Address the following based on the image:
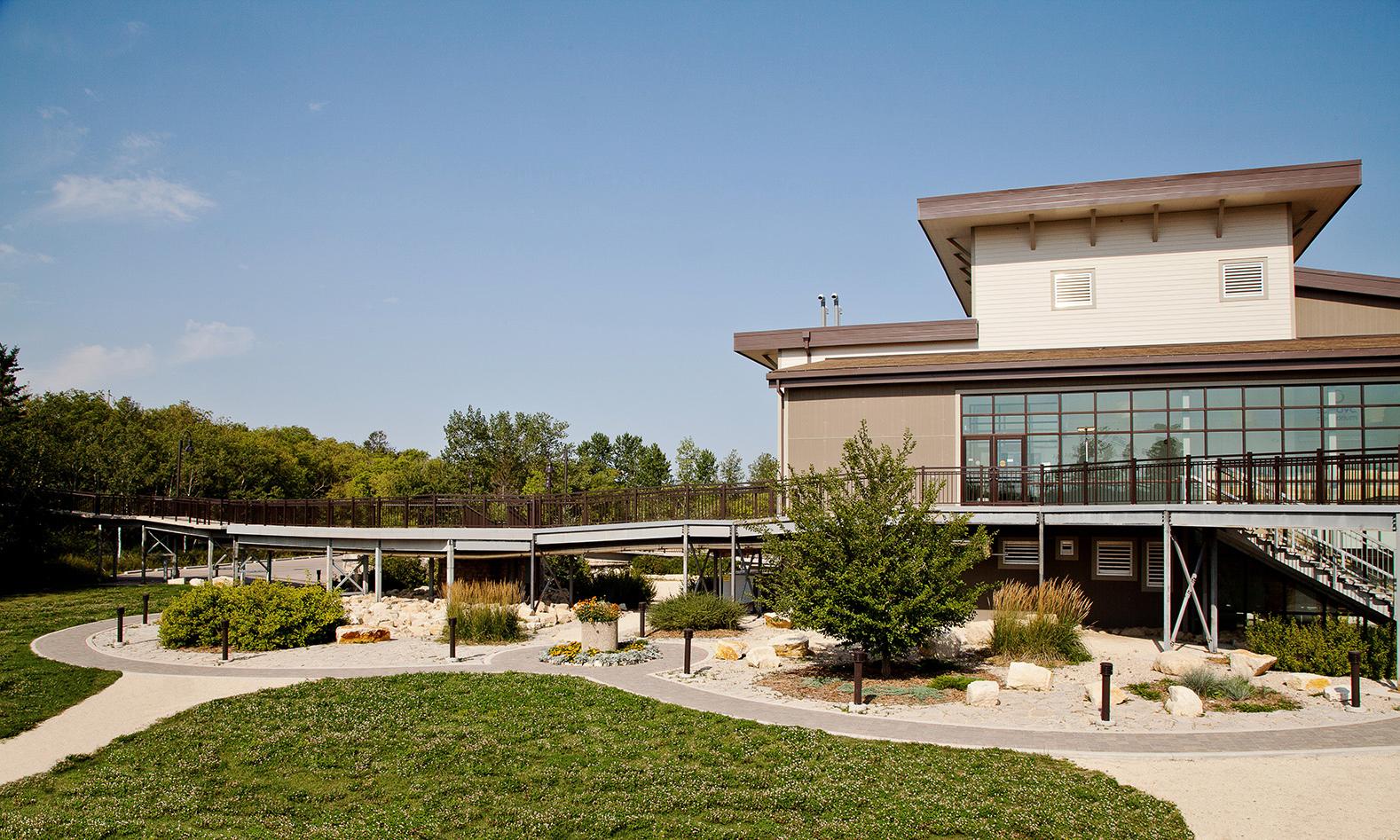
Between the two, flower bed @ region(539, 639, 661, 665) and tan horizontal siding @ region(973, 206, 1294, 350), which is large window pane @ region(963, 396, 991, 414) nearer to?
tan horizontal siding @ region(973, 206, 1294, 350)

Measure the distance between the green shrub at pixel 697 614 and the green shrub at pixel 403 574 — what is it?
1495 centimetres

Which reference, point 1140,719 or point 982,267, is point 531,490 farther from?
point 1140,719

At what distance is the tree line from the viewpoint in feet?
175

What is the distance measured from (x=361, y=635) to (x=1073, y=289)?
2002 cm

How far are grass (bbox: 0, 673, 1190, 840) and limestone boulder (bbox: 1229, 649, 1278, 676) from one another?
6.95 metres

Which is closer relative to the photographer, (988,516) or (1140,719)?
(1140,719)

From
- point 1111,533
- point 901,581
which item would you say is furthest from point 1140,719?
point 1111,533

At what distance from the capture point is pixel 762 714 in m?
14.0

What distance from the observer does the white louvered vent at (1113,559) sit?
75.6 ft

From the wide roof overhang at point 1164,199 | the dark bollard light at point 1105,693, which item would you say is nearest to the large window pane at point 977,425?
the wide roof overhang at point 1164,199

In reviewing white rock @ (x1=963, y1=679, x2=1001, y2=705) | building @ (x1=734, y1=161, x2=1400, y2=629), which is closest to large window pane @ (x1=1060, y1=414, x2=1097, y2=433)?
building @ (x1=734, y1=161, x2=1400, y2=629)

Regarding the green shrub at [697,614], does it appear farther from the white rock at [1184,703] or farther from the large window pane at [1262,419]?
the large window pane at [1262,419]

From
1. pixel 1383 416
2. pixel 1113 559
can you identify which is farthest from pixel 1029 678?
pixel 1383 416

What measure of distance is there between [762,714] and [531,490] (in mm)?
51390
